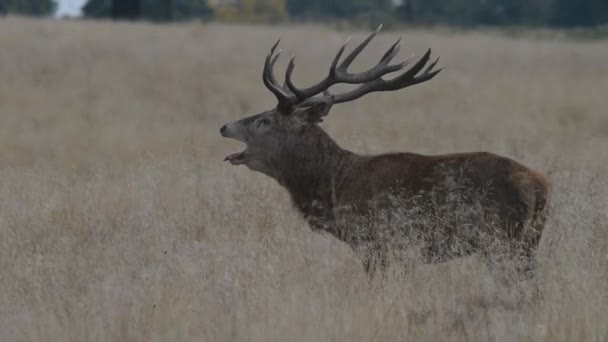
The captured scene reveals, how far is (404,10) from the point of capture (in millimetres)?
63500

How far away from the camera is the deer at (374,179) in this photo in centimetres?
717

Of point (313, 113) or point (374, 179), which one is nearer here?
point (374, 179)

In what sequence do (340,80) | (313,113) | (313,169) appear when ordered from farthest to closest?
(340,80), (313,113), (313,169)

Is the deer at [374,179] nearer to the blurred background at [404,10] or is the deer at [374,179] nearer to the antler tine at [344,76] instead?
the antler tine at [344,76]

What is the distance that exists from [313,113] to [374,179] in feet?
2.90

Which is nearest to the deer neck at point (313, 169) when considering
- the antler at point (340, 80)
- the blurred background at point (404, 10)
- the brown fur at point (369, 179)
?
the brown fur at point (369, 179)

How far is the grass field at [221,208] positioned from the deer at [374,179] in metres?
0.21

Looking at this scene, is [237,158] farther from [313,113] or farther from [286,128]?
[313,113]

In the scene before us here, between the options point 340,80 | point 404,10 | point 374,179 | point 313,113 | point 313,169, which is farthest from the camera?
point 404,10

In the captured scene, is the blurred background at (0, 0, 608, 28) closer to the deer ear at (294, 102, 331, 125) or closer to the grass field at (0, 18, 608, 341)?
the grass field at (0, 18, 608, 341)

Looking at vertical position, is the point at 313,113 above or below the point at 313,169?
above

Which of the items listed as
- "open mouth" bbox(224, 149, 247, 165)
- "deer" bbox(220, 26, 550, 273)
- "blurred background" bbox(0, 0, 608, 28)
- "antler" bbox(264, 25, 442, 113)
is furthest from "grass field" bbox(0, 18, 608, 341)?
"blurred background" bbox(0, 0, 608, 28)

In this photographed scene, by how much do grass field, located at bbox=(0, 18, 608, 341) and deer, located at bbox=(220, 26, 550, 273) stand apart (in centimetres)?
21

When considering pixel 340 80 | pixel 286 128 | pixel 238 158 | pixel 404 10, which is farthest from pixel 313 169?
pixel 404 10
